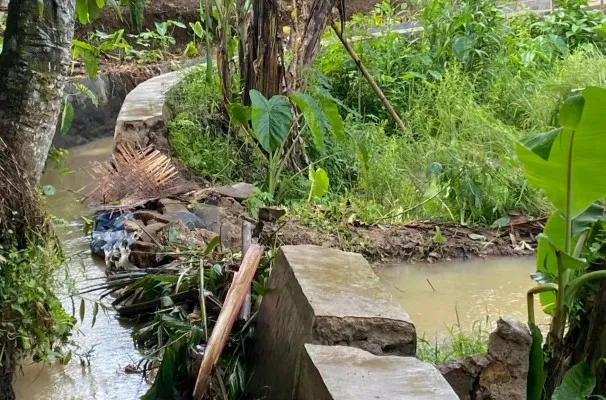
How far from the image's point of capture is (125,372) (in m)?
3.90

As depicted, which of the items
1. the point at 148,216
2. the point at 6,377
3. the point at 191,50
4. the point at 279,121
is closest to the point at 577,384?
the point at 6,377

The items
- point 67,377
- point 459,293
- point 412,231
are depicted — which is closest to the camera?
point 67,377

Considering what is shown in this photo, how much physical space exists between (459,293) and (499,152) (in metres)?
2.26

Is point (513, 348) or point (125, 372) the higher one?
point (513, 348)

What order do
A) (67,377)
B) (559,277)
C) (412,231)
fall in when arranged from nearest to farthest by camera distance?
(559,277) → (67,377) → (412,231)

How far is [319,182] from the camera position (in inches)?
238

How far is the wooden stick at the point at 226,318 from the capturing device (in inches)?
122

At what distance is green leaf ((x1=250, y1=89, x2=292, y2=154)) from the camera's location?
568 centimetres

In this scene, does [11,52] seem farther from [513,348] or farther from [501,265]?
[501,265]

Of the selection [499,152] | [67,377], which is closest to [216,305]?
[67,377]

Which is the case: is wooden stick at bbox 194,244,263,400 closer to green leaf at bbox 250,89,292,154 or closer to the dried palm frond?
green leaf at bbox 250,89,292,154

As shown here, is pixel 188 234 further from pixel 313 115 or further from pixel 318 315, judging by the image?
pixel 318 315

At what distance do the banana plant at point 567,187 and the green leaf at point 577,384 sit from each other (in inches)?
2.9

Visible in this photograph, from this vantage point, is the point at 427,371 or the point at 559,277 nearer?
the point at 427,371
